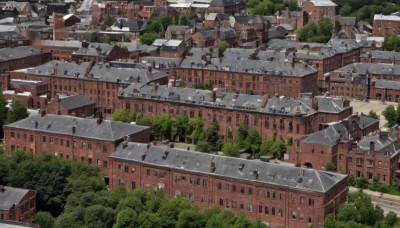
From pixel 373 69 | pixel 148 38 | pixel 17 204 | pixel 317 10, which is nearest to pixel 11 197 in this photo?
pixel 17 204

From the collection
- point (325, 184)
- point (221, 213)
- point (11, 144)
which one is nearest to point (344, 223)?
point (325, 184)

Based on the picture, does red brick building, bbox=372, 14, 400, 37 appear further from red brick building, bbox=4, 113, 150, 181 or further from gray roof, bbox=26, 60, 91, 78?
red brick building, bbox=4, 113, 150, 181

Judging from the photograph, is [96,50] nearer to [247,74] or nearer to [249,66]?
[249,66]

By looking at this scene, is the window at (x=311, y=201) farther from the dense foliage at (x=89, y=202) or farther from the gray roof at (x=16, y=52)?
the gray roof at (x=16, y=52)

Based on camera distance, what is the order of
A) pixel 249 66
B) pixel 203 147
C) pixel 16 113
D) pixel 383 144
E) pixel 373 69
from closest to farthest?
1. pixel 383 144
2. pixel 203 147
3. pixel 16 113
4. pixel 249 66
5. pixel 373 69

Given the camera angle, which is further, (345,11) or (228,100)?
(345,11)

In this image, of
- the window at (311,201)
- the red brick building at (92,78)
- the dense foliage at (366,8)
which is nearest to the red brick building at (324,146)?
the window at (311,201)
